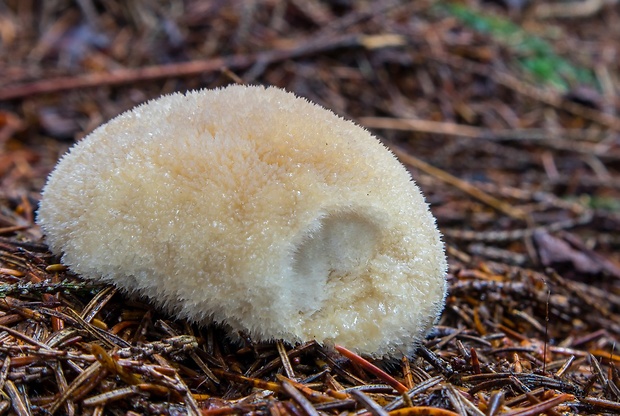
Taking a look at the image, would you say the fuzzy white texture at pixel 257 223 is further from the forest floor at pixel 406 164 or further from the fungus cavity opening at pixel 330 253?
the forest floor at pixel 406 164

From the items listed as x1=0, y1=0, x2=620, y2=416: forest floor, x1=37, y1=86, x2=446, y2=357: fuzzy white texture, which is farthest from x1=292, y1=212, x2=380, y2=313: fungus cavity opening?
x1=0, y1=0, x2=620, y2=416: forest floor

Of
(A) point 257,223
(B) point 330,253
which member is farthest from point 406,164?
(A) point 257,223

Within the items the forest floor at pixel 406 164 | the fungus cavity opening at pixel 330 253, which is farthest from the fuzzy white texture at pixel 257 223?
the forest floor at pixel 406 164

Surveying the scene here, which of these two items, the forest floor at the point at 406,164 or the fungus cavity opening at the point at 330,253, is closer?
the forest floor at the point at 406,164

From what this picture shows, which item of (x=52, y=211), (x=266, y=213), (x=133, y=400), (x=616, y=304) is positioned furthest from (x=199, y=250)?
(x=616, y=304)

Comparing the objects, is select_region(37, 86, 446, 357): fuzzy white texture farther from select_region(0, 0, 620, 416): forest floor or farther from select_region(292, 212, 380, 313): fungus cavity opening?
select_region(0, 0, 620, 416): forest floor

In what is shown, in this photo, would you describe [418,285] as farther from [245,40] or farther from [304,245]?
[245,40]
